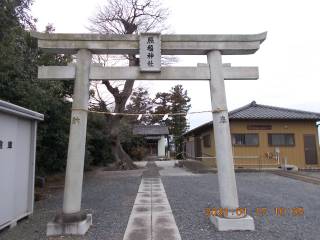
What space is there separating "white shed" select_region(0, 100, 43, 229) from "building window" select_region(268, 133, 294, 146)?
40.1ft

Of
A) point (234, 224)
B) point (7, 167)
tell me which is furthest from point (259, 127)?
point (7, 167)

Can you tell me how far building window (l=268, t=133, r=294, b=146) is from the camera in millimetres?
13184

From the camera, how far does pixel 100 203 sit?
20.1 feet

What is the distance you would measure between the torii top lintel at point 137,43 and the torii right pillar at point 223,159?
0.82 feet

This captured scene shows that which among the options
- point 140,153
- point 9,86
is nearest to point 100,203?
point 9,86

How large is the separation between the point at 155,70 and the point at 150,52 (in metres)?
0.40

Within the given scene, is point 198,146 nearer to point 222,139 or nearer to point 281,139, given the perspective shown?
point 281,139

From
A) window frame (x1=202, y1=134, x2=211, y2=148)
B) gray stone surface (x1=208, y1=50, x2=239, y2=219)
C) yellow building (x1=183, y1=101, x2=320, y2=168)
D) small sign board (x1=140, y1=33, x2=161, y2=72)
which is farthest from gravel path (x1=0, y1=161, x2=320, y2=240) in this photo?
window frame (x1=202, y1=134, x2=211, y2=148)

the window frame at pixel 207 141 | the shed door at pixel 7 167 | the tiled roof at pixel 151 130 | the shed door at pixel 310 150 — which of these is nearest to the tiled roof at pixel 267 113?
the shed door at pixel 310 150

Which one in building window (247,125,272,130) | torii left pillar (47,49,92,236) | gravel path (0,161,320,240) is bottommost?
gravel path (0,161,320,240)

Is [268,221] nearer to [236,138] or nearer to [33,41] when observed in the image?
[236,138]

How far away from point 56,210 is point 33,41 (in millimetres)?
6827

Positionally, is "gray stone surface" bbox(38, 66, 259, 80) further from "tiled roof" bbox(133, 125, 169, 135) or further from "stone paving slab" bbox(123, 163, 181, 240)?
"tiled roof" bbox(133, 125, 169, 135)

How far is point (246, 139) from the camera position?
13.0 m
